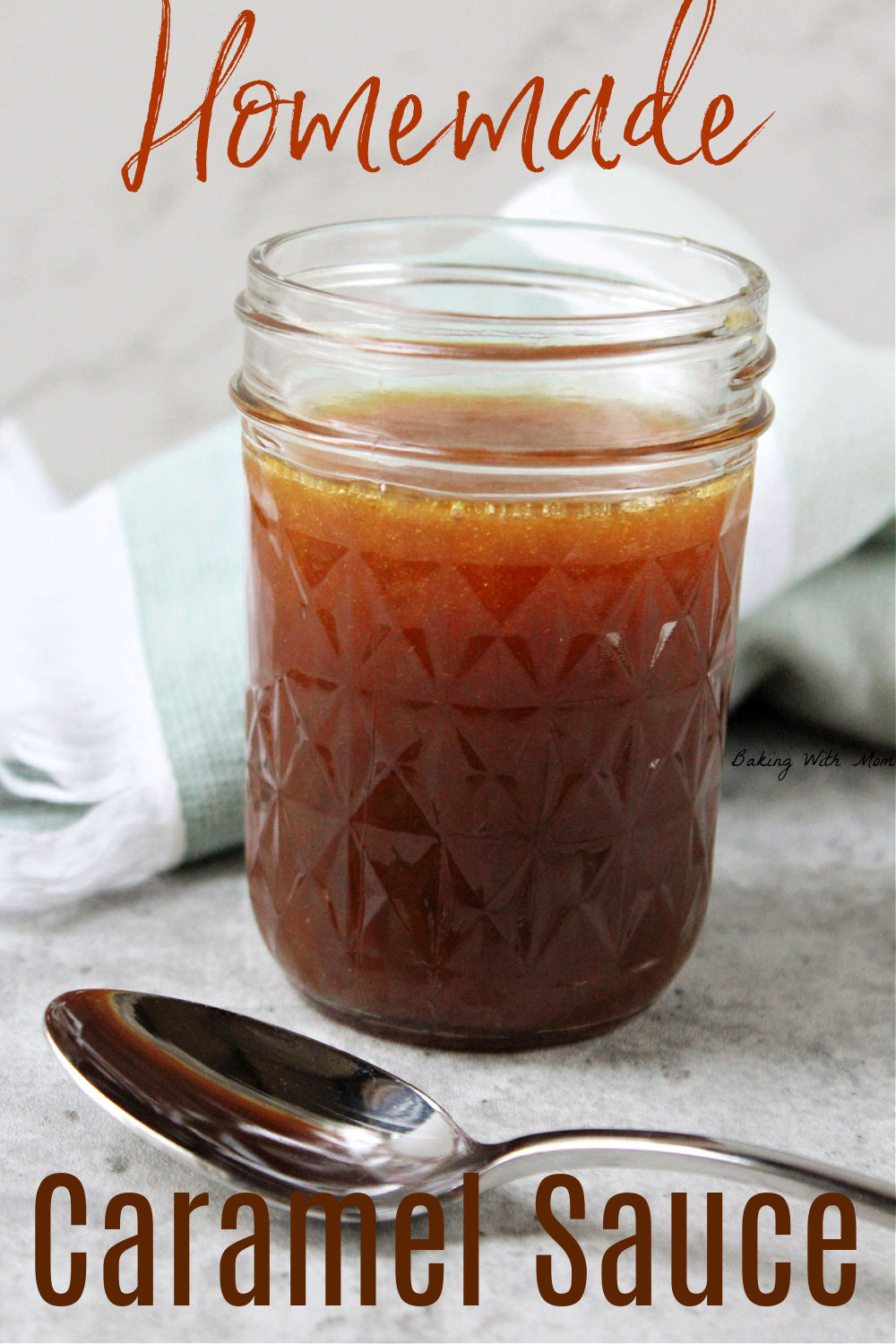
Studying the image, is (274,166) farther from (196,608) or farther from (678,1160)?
(678,1160)

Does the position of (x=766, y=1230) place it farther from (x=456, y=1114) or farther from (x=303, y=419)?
(x=303, y=419)

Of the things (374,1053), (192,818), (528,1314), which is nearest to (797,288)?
(192,818)

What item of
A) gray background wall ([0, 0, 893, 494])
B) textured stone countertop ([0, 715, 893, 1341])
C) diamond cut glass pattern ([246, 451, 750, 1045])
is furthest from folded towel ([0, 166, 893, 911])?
gray background wall ([0, 0, 893, 494])

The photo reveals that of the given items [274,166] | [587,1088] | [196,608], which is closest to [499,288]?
[196,608]

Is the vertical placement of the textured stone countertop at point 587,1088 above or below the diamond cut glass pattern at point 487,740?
below

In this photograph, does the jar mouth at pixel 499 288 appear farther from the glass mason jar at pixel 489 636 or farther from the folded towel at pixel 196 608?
the folded towel at pixel 196 608

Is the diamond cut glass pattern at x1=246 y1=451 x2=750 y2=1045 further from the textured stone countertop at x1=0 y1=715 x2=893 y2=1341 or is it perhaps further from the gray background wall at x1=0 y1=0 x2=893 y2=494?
the gray background wall at x1=0 y1=0 x2=893 y2=494

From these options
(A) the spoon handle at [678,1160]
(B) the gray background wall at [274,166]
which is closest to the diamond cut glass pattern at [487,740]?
(A) the spoon handle at [678,1160]
